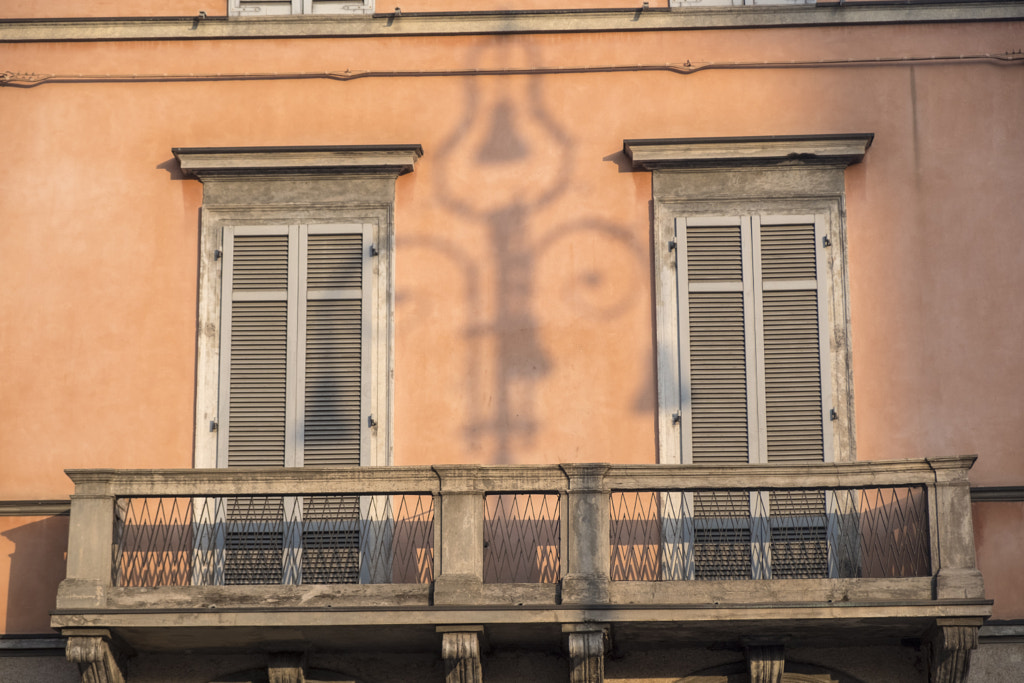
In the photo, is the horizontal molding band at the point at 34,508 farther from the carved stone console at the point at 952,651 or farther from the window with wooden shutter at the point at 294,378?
the carved stone console at the point at 952,651

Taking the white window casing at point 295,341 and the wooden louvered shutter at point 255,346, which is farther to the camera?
the wooden louvered shutter at point 255,346

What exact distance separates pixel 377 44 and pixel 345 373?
8.86ft

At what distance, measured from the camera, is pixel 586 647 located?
39.4 feet

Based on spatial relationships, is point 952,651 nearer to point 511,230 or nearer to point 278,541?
point 511,230

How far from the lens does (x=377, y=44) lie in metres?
14.1

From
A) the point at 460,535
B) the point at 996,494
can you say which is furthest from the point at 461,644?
the point at 996,494

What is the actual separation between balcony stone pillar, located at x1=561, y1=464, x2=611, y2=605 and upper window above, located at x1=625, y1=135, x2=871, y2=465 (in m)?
1.08

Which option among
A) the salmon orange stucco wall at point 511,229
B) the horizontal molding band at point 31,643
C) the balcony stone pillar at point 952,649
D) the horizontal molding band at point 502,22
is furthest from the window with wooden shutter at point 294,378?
the balcony stone pillar at point 952,649

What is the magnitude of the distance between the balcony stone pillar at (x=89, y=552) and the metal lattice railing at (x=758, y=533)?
358 cm

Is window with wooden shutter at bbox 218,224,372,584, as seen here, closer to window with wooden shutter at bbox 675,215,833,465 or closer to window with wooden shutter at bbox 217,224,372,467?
window with wooden shutter at bbox 217,224,372,467

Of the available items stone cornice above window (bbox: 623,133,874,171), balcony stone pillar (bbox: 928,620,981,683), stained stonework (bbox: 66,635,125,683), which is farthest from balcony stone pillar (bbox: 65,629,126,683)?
balcony stone pillar (bbox: 928,620,981,683)

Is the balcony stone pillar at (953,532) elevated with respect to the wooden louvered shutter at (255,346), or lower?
lower

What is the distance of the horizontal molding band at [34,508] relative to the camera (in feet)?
43.3

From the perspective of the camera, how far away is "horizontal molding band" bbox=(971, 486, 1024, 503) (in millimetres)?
12898
